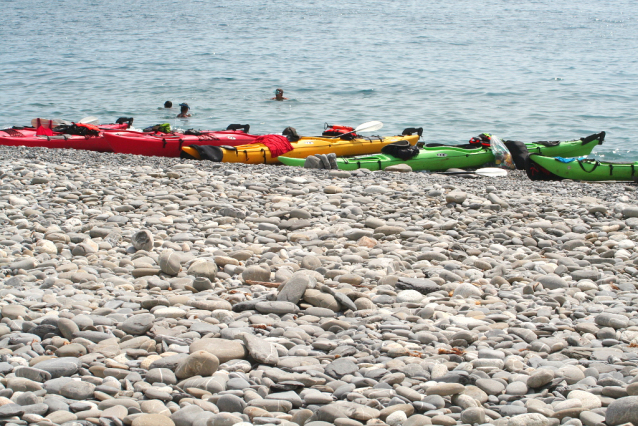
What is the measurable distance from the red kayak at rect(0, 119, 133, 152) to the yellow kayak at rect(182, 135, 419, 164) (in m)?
2.18

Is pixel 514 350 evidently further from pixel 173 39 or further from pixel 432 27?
pixel 432 27

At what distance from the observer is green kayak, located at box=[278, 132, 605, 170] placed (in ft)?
38.2

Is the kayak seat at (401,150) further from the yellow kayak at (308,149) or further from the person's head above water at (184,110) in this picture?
the person's head above water at (184,110)

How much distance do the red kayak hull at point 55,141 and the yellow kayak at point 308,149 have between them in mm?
2113

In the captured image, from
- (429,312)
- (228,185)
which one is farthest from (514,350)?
(228,185)

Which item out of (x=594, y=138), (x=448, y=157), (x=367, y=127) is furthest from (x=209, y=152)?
(x=594, y=138)

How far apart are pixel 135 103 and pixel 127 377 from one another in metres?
19.3

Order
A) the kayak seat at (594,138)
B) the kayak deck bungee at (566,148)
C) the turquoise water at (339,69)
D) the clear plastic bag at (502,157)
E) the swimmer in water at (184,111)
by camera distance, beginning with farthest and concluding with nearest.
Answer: the turquoise water at (339,69) → the swimmer in water at (184,111) → the kayak seat at (594,138) → the kayak deck bungee at (566,148) → the clear plastic bag at (502,157)

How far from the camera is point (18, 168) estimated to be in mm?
8633

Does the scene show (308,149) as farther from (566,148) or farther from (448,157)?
(566,148)

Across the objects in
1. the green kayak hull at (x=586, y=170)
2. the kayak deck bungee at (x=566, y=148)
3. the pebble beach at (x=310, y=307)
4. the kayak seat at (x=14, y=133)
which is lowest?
the pebble beach at (x=310, y=307)

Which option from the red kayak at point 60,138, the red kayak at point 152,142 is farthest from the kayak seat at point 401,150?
the red kayak at point 60,138

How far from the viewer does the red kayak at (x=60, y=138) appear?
→ 39.6 ft

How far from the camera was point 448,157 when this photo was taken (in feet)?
42.0
